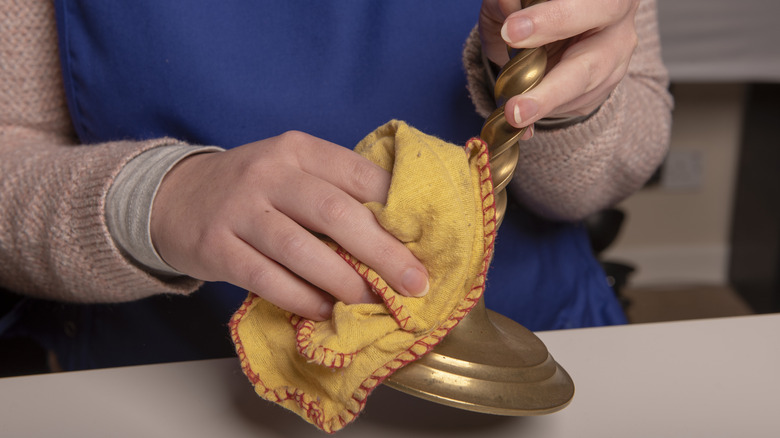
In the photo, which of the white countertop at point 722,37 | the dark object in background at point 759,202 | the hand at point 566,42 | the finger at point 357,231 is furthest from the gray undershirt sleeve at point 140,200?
the dark object in background at point 759,202

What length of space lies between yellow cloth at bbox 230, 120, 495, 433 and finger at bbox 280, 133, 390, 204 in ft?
0.06

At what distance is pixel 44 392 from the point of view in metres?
0.45

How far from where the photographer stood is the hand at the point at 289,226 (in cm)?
37

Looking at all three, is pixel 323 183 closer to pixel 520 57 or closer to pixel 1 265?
pixel 520 57

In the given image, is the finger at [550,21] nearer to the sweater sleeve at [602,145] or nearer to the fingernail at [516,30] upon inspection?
the fingernail at [516,30]

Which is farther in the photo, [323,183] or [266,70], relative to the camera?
[266,70]

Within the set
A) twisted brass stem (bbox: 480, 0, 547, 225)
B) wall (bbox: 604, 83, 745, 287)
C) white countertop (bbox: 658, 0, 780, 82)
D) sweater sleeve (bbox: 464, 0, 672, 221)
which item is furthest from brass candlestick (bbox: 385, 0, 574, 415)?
wall (bbox: 604, 83, 745, 287)

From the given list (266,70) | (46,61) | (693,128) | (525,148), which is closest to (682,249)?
(693,128)

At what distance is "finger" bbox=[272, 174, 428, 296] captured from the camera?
0.36m

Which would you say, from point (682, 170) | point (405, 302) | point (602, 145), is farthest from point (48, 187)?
point (682, 170)

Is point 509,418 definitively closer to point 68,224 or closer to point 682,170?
point 68,224

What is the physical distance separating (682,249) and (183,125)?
5.04ft

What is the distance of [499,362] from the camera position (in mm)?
368

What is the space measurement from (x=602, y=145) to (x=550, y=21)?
0.64 feet
